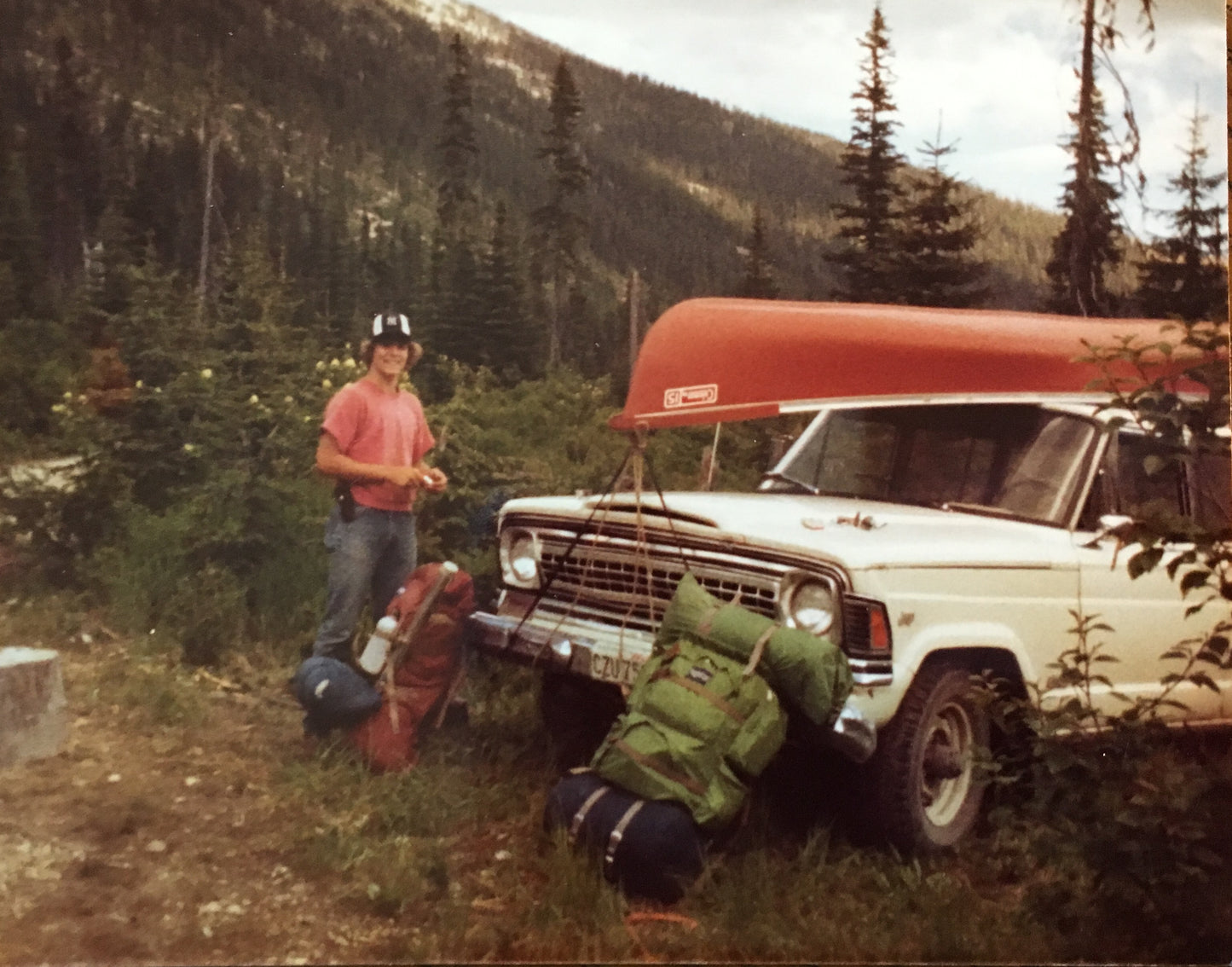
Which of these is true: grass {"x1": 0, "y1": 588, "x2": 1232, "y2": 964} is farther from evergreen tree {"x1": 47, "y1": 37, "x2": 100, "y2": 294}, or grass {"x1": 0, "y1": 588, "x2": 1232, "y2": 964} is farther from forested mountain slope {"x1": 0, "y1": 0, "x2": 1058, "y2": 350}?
forested mountain slope {"x1": 0, "y1": 0, "x2": 1058, "y2": 350}

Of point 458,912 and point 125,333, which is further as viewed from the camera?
point 125,333

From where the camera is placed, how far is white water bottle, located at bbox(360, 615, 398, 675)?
379cm

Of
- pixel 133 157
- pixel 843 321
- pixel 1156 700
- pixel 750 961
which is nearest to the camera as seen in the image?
pixel 750 961

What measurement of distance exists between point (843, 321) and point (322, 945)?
104 inches

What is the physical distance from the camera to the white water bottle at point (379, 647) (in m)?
3.79

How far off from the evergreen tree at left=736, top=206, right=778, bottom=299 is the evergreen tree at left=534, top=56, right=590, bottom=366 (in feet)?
2.15

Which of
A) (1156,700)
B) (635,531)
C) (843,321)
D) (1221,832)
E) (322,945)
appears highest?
(843,321)

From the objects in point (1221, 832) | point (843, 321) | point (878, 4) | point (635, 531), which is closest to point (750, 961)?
point (635, 531)

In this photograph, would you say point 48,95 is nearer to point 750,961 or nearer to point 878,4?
point 878,4

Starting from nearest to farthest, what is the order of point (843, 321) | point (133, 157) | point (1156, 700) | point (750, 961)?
1. point (750, 961)
2. point (1156, 700)
3. point (843, 321)
4. point (133, 157)

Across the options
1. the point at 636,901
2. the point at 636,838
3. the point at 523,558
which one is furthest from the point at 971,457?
the point at 636,901

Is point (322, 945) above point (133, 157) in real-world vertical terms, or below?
below

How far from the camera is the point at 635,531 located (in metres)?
3.47

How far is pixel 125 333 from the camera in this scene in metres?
3.97
